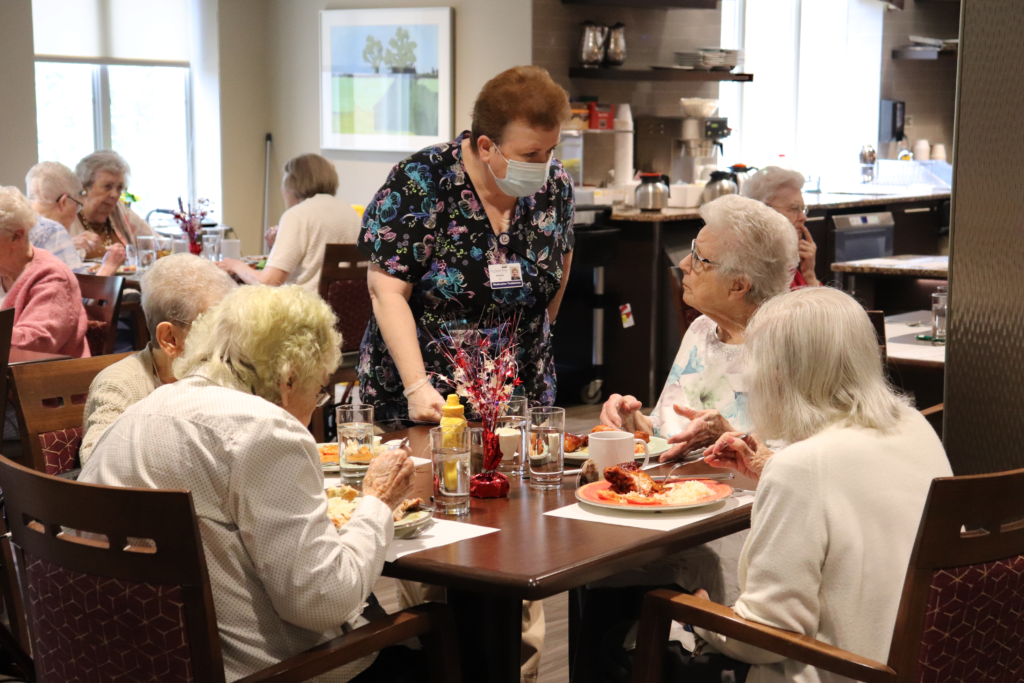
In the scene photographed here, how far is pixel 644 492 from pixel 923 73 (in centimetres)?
967

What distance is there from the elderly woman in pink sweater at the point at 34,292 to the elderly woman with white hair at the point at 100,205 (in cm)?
202

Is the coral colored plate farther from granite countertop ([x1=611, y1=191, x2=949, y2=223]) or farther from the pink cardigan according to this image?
granite countertop ([x1=611, y1=191, x2=949, y2=223])

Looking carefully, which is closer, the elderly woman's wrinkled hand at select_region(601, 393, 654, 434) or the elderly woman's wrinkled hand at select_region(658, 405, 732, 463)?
the elderly woman's wrinkled hand at select_region(658, 405, 732, 463)

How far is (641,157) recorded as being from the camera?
7656 mm

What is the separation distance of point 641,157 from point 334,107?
2258mm

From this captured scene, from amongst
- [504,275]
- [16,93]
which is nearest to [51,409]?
[504,275]

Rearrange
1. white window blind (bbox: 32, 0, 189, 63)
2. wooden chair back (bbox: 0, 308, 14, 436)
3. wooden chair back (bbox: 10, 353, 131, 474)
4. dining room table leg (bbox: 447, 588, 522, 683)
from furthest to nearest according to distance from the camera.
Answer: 1. white window blind (bbox: 32, 0, 189, 63)
2. wooden chair back (bbox: 0, 308, 14, 436)
3. wooden chair back (bbox: 10, 353, 131, 474)
4. dining room table leg (bbox: 447, 588, 522, 683)

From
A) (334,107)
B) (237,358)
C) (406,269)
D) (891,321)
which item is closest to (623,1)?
(334,107)

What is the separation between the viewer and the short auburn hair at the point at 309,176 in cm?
539

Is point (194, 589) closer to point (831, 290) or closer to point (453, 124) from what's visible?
point (831, 290)

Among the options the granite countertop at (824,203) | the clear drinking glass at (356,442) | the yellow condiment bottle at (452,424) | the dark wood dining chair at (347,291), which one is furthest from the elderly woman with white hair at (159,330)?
the granite countertop at (824,203)

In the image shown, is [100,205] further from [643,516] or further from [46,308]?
[643,516]

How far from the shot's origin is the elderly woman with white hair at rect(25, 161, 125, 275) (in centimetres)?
507

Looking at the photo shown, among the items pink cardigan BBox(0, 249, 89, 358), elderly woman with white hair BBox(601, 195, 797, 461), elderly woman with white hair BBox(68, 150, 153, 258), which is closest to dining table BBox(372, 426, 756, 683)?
elderly woman with white hair BBox(601, 195, 797, 461)
